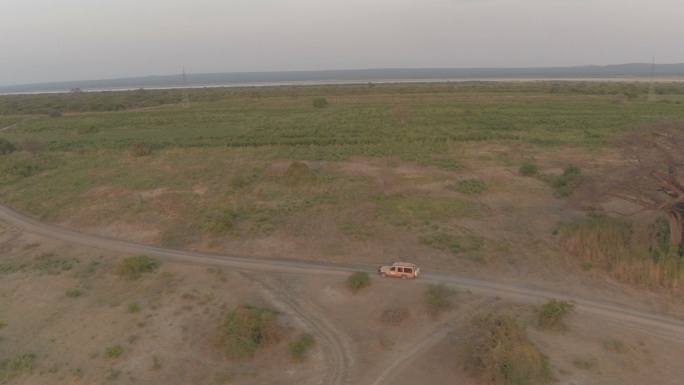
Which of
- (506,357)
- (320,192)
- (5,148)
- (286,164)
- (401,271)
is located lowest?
(506,357)

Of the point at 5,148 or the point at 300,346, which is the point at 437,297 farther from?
the point at 5,148

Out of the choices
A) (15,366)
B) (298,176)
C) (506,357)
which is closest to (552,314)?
(506,357)

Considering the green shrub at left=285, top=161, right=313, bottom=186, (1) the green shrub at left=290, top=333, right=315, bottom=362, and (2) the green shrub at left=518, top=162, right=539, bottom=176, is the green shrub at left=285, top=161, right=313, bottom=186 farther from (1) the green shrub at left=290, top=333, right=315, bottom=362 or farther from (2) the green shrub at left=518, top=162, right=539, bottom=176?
(1) the green shrub at left=290, top=333, right=315, bottom=362

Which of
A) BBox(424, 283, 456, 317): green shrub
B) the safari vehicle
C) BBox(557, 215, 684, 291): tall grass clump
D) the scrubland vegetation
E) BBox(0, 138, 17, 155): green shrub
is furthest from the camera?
BBox(0, 138, 17, 155): green shrub

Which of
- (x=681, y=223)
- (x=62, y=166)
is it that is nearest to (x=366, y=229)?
(x=681, y=223)

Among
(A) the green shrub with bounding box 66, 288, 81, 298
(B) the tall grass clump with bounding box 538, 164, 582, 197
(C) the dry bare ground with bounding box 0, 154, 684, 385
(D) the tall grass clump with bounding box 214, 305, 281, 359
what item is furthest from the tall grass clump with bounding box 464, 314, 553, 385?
(B) the tall grass clump with bounding box 538, 164, 582, 197

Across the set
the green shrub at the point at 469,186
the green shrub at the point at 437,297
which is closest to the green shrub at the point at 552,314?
the green shrub at the point at 437,297

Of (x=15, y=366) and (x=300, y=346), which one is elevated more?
(x=300, y=346)

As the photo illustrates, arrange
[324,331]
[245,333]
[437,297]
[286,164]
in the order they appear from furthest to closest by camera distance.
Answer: [286,164]
[437,297]
[324,331]
[245,333]
